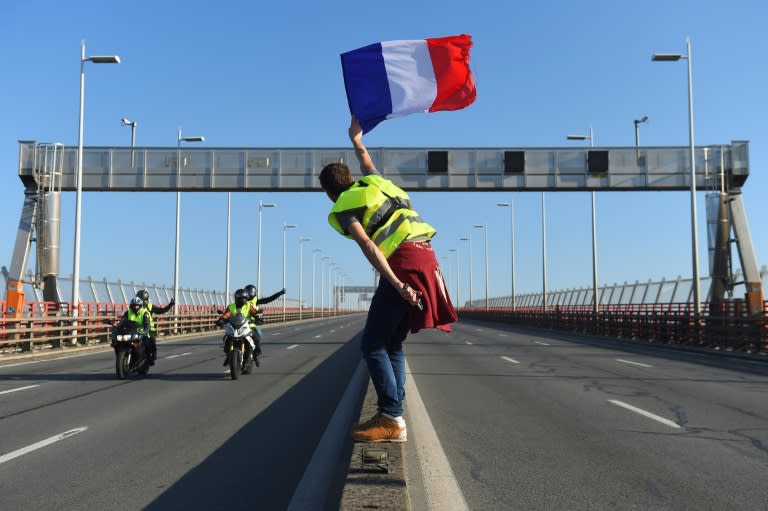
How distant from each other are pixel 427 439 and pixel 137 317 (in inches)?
327

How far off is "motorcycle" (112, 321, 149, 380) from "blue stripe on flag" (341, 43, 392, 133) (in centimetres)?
878

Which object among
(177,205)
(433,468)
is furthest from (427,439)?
(177,205)

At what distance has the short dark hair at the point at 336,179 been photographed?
467cm

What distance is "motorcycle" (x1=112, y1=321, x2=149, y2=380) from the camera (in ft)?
43.2

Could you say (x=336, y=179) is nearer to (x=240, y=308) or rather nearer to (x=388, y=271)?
(x=388, y=271)

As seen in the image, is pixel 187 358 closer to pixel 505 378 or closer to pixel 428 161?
pixel 505 378

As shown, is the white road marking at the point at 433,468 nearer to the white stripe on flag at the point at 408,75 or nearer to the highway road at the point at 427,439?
the highway road at the point at 427,439

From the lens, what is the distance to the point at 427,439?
6.91 metres

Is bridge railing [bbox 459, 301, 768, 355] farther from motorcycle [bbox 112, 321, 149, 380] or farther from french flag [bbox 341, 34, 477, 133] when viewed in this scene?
french flag [bbox 341, 34, 477, 133]

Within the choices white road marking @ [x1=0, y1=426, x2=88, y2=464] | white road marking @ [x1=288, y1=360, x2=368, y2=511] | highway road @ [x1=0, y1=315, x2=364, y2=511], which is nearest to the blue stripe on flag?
white road marking @ [x1=288, y1=360, x2=368, y2=511]

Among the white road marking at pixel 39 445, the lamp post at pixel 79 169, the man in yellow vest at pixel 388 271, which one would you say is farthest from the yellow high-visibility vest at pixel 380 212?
the lamp post at pixel 79 169

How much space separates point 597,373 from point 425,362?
14.4 feet

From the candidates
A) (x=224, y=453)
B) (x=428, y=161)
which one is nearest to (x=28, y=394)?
(x=224, y=453)

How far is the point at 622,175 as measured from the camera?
103 ft
